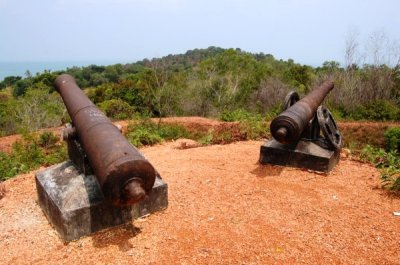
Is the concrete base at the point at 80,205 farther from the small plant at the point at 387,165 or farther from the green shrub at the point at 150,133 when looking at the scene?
the green shrub at the point at 150,133

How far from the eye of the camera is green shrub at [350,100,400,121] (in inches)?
611

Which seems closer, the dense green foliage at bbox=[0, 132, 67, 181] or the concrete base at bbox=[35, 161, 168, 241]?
the concrete base at bbox=[35, 161, 168, 241]

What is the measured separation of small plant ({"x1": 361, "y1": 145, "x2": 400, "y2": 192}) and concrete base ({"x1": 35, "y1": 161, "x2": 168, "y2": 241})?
3.56 metres

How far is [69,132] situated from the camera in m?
4.81

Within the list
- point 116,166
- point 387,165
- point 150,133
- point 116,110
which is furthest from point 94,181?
point 116,110

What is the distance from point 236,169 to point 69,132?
10.2ft

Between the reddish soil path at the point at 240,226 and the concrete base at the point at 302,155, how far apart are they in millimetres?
165

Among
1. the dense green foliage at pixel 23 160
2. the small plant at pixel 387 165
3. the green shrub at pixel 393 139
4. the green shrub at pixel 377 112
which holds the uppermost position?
the small plant at pixel 387 165

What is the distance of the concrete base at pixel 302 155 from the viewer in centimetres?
633

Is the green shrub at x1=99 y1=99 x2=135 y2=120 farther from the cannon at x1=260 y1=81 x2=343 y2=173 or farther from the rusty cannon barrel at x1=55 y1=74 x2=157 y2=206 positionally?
the rusty cannon barrel at x1=55 y1=74 x2=157 y2=206

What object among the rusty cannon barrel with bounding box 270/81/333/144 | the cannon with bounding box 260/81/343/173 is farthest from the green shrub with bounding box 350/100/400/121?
the rusty cannon barrel with bounding box 270/81/333/144

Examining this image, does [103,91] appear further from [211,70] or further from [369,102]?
[369,102]

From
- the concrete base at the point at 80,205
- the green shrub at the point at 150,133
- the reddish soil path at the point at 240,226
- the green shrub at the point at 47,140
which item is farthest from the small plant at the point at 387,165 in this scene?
the green shrub at the point at 47,140

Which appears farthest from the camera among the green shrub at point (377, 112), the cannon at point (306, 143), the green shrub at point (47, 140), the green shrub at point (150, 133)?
the green shrub at point (377, 112)
